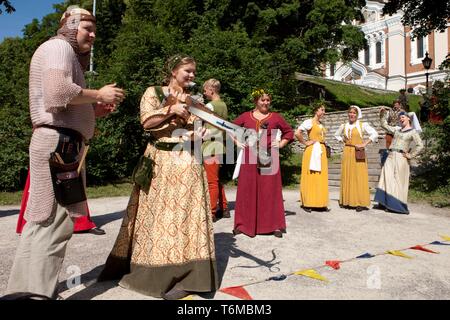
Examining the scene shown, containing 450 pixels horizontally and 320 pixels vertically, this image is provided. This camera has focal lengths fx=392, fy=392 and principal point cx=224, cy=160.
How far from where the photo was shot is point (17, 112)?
40.5ft

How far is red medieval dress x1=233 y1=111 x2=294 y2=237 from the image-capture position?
5.45 m

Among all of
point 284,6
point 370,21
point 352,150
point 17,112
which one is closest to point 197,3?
point 284,6

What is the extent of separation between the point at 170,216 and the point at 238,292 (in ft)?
2.67

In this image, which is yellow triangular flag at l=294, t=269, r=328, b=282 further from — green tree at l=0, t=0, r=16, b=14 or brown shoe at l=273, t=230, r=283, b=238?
green tree at l=0, t=0, r=16, b=14

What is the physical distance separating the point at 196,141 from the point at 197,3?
2025 cm

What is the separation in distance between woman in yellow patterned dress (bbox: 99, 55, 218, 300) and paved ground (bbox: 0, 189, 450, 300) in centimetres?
19

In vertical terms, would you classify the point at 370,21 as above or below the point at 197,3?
above

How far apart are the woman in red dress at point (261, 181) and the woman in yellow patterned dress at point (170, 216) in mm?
2330

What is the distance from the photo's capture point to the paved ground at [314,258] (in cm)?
325

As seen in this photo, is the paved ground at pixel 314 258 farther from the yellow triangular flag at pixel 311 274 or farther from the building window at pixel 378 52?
the building window at pixel 378 52

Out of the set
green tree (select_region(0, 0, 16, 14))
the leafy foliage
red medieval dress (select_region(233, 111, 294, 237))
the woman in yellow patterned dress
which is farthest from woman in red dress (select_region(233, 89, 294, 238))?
green tree (select_region(0, 0, 16, 14))

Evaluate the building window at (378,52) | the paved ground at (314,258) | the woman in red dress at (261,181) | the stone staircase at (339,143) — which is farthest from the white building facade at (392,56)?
the woman in red dress at (261,181)

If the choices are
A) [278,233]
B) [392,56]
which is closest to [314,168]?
[278,233]

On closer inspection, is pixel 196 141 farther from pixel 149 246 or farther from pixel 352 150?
pixel 352 150
